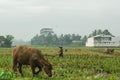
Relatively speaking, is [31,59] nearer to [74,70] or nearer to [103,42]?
[74,70]

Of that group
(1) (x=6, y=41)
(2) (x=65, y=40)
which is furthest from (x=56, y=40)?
(1) (x=6, y=41)

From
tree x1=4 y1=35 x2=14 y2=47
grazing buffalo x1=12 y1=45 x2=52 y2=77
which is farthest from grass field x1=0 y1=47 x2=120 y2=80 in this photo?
tree x1=4 y1=35 x2=14 y2=47

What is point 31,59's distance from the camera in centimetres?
1680

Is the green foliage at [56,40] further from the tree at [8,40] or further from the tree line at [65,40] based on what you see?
the tree at [8,40]

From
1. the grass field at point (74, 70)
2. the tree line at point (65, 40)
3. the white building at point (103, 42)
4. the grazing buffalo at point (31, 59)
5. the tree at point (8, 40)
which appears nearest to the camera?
the grazing buffalo at point (31, 59)

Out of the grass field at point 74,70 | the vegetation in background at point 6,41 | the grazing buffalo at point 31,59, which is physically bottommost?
the grass field at point 74,70

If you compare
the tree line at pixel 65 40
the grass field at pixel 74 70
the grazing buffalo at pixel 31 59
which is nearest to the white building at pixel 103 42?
the tree line at pixel 65 40

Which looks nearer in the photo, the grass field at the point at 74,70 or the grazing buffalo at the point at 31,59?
the grazing buffalo at the point at 31,59

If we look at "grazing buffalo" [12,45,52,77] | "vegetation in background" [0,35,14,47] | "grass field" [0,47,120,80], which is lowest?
"grass field" [0,47,120,80]

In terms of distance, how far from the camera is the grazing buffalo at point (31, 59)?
16188mm

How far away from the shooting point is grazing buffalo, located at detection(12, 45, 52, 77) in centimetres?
1619

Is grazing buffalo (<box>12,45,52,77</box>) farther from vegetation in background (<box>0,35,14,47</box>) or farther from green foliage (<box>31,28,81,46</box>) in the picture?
green foliage (<box>31,28,81,46</box>)

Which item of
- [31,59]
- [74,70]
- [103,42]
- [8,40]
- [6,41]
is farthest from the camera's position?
[103,42]

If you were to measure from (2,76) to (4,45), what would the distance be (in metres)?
70.6
